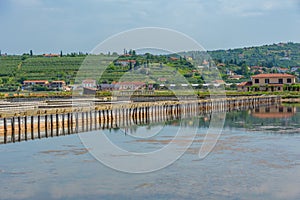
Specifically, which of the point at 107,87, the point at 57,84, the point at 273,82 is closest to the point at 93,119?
the point at 273,82

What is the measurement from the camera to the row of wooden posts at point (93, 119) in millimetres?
35125

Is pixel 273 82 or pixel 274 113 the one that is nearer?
pixel 274 113

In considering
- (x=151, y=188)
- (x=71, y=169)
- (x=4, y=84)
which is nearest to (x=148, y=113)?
(x=71, y=169)

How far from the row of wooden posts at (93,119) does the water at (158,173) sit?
2605 millimetres

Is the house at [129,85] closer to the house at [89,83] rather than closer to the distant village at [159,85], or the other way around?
the distant village at [159,85]

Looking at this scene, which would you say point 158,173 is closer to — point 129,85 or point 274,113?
point 274,113

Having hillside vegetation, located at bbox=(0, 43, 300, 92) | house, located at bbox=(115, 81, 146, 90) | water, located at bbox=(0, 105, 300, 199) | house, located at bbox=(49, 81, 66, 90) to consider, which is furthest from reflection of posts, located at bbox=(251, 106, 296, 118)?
house, located at bbox=(49, 81, 66, 90)

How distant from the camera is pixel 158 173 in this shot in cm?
2328

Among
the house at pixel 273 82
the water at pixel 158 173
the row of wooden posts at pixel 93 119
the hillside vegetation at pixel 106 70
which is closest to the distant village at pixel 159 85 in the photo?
the house at pixel 273 82

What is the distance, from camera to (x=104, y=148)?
102 feet

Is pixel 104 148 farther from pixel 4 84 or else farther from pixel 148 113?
pixel 4 84

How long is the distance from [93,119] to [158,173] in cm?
2271

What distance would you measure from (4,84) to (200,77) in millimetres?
48892

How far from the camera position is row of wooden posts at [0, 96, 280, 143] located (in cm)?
3512
